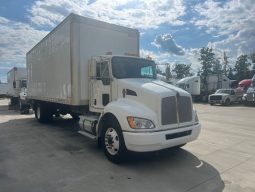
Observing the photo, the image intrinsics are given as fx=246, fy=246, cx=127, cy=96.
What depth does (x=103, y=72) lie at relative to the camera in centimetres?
658

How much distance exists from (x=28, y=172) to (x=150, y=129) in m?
2.73

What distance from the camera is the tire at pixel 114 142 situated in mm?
5414

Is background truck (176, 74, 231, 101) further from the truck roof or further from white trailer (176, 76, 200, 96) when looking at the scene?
the truck roof

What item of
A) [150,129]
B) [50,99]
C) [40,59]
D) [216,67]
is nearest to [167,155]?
[150,129]

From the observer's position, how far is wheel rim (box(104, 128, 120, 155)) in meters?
5.57

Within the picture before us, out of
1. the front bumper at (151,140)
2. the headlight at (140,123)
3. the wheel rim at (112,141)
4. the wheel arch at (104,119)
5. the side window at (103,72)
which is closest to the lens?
the front bumper at (151,140)

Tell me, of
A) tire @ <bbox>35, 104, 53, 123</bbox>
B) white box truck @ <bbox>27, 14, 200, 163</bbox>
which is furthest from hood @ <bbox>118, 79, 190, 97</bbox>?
tire @ <bbox>35, 104, 53, 123</bbox>

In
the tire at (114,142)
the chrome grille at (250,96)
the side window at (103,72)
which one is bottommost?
the tire at (114,142)

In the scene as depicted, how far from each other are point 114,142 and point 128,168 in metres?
0.66

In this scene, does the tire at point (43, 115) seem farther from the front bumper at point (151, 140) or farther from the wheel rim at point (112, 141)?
the front bumper at point (151, 140)

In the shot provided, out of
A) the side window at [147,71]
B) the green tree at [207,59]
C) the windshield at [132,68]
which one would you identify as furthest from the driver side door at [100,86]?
the green tree at [207,59]

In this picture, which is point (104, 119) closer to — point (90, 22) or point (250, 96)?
point (90, 22)

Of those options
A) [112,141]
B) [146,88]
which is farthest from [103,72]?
[112,141]

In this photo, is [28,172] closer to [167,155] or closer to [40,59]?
[167,155]
